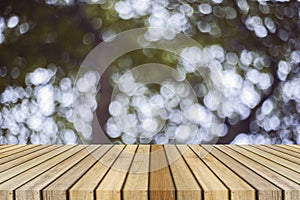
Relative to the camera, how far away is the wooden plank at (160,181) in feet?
3.37

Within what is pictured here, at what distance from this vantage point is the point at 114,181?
1150mm

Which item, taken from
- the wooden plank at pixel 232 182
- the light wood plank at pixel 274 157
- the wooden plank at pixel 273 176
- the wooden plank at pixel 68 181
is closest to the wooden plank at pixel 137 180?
the wooden plank at pixel 68 181

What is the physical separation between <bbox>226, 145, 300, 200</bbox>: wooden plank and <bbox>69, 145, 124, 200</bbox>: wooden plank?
1.69 feet

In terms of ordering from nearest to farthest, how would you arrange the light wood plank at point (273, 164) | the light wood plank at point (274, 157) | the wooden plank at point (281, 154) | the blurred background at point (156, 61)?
the light wood plank at point (273, 164) → the light wood plank at point (274, 157) → the wooden plank at point (281, 154) → the blurred background at point (156, 61)

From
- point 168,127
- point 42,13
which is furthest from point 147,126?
point 42,13

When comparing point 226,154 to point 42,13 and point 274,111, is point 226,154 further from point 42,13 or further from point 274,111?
point 42,13

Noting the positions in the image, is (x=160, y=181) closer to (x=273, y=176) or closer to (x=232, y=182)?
(x=232, y=182)

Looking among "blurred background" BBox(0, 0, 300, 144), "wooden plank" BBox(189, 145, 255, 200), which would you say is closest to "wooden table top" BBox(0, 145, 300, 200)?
"wooden plank" BBox(189, 145, 255, 200)

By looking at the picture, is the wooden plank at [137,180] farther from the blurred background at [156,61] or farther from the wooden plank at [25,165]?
the blurred background at [156,61]

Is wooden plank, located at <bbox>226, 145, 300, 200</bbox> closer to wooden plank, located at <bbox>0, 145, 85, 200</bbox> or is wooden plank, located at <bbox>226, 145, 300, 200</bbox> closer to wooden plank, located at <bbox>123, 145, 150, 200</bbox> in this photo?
wooden plank, located at <bbox>123, 145, 150, 200</bbox>

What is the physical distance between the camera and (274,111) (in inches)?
103

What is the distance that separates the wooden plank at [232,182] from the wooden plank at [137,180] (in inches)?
9.1

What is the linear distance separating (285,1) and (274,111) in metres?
0.75

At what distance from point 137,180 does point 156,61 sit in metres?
1.58
